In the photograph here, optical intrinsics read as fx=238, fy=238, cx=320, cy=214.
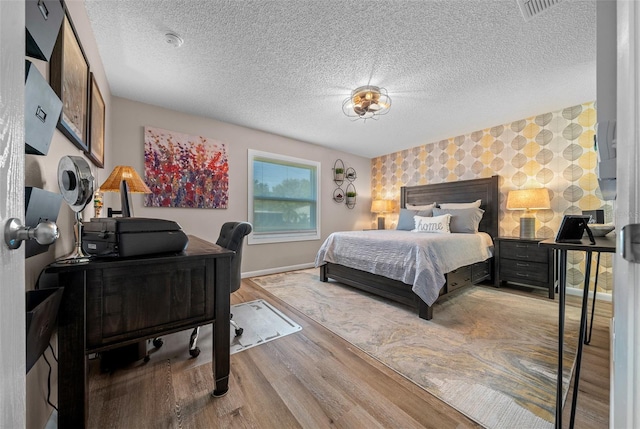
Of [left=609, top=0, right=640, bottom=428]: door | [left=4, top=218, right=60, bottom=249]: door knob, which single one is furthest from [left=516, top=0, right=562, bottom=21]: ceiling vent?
[left=4, top=218, right=60, bottom=249]: door knob

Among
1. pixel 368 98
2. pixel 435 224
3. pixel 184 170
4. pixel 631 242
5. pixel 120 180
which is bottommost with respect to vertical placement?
pixel 435 224

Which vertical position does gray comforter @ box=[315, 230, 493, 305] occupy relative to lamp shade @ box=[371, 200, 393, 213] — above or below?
below

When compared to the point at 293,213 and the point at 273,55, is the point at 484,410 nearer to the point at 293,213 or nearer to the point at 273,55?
the point at 273,55

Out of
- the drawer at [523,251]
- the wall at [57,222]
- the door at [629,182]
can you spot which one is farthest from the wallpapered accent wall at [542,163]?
the wall at [57,222]

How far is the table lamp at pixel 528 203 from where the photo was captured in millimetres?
2963

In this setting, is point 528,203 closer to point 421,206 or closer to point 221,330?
point 421,206

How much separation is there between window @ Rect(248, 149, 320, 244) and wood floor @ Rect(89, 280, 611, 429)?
92.7 inches

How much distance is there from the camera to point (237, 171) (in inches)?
142

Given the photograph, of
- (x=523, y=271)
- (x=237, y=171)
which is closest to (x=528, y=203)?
(x=523, y=271)

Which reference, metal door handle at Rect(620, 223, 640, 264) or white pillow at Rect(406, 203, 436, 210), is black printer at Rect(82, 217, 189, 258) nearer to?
metal door handle at Rect(620, 223, 640, 264)

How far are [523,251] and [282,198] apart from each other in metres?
3.51

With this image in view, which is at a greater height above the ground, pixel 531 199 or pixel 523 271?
pixel 531 199

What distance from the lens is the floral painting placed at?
9.62ft

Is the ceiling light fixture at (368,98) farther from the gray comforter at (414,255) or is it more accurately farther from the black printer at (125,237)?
the black printer at (125,237)
